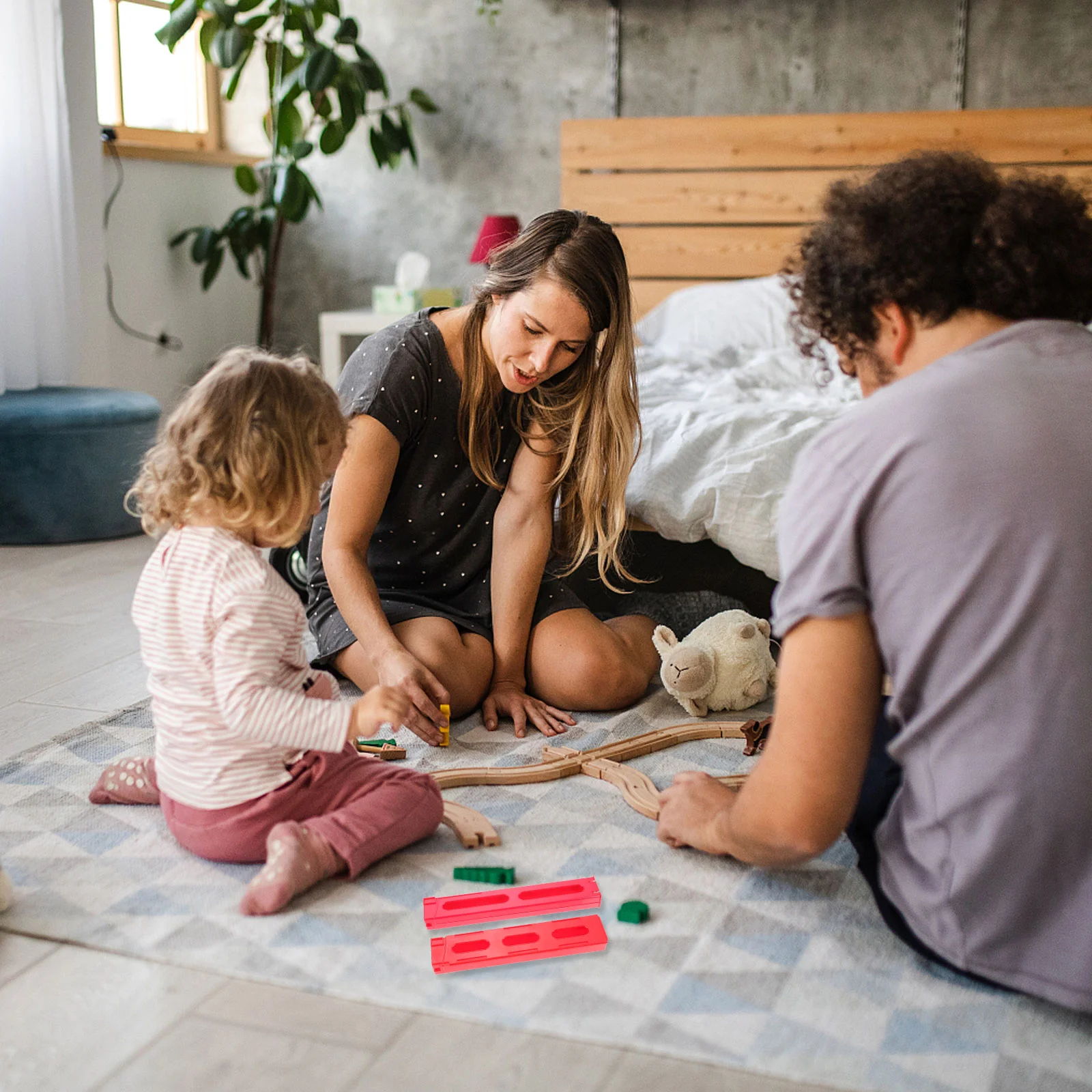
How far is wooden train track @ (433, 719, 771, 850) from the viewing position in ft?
4.61

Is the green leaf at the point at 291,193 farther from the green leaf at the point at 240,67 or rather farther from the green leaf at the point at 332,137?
the green leaf at the point at 240,67

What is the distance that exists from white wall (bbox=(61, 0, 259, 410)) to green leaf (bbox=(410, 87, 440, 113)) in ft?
2.73

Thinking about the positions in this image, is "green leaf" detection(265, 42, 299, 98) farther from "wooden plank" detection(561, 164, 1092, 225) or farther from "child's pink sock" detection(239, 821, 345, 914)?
"child's pink sock" detection(239, 821, 345, 914)

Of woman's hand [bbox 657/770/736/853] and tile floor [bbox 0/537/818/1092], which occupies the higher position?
woman's hand [bbox 657/770/736/853]

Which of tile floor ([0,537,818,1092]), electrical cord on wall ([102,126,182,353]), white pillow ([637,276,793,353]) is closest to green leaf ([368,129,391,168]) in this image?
electrical cord on wall ([102,126,182,353])

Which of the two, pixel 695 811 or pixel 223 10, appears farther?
pixel 223 10

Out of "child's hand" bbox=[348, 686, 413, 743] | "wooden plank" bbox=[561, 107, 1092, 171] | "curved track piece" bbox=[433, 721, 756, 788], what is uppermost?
"wooden plank" bbox=[561, 107, 1092, 171]

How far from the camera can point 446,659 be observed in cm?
176

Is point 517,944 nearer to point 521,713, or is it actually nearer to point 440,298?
point 521,713

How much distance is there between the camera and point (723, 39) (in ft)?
12.2

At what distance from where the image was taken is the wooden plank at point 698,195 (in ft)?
12.0

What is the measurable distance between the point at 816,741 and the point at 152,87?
3931 millimetres

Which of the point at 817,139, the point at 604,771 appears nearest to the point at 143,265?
the point at 817,139

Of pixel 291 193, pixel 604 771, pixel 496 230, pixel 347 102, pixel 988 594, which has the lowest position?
pixel 604 771
